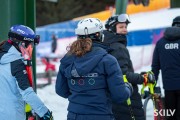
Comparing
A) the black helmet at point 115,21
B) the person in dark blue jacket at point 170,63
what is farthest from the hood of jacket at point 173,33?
the black helmet at point 115,21

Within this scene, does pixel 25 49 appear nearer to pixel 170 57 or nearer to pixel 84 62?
pixel 84 62

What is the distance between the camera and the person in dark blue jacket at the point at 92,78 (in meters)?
3.83

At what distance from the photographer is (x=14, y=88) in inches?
166

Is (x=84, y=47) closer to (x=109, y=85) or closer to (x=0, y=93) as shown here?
(x=109, y=85)

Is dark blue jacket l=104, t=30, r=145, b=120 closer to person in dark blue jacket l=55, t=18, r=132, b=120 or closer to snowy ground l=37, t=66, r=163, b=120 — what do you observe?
person in dark blue jacket l=55, t=18, r=132, b=120

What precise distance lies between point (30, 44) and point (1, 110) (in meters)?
0.65

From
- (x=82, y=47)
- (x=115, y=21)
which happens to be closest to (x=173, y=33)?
(x=115, y=21)

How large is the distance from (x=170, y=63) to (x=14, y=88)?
265 centimetres

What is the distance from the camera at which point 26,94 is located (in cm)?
410

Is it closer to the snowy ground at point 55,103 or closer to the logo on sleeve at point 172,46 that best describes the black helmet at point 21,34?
the logo on sleeve at point 172,46

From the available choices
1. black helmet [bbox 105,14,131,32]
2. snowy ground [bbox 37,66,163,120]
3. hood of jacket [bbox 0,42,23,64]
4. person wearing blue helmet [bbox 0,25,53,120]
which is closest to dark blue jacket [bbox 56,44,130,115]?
person wearing blue helmet [bbox 0,25,53,120]

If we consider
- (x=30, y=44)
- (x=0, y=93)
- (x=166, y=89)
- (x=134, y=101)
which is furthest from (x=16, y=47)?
(x=166, y=89)

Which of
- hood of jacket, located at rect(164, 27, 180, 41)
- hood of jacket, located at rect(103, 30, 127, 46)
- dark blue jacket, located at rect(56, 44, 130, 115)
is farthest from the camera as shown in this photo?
hood of jacket, located at rect(164, 27, 180, 41)

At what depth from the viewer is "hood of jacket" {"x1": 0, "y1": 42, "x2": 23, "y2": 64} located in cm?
421
